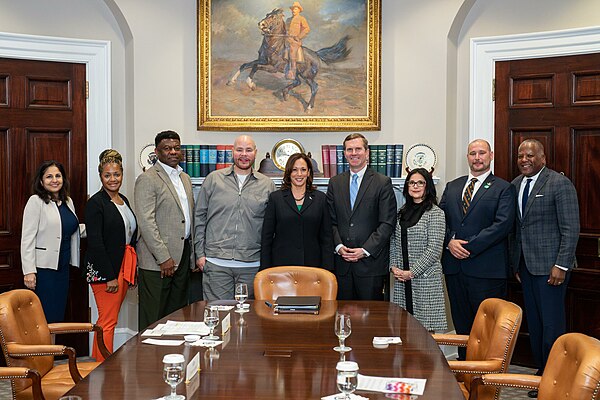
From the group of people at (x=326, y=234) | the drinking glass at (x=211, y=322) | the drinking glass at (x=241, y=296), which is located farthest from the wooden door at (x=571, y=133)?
the drinking glass at (x=211, y=322)

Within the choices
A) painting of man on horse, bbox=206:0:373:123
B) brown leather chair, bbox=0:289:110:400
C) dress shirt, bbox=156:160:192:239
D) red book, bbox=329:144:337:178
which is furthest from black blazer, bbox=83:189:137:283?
red book, bbox=329:144:337:178

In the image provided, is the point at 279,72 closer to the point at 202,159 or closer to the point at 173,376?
the point at 202,159

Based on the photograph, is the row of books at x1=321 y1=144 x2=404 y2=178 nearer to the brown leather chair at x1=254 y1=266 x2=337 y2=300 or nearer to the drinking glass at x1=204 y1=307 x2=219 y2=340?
the brown leather chair at x1=254 y1=266 x2=337 y2=300

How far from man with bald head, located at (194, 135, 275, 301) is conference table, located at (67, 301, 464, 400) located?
4.95 ft

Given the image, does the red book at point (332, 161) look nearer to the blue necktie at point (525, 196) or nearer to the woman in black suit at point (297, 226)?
the woman in black suit at point (297, 226)

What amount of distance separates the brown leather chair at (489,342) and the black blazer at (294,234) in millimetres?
1681

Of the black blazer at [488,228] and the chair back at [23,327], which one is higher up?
the black blazer at [488,228]

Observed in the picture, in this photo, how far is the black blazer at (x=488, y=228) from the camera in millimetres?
4922

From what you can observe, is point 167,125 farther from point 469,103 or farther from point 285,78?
point 469,103

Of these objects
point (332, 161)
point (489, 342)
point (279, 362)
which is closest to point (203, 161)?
point (332, 161)

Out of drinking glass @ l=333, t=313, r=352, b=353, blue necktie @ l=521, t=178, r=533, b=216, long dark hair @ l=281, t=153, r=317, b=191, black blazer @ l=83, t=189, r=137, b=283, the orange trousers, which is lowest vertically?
the orange trousers

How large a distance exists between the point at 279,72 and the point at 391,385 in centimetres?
406

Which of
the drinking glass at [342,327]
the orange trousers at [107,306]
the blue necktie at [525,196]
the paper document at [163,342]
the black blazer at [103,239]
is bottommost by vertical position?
the orange trousers at [107,306]

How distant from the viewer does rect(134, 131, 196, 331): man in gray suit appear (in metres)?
5.08
